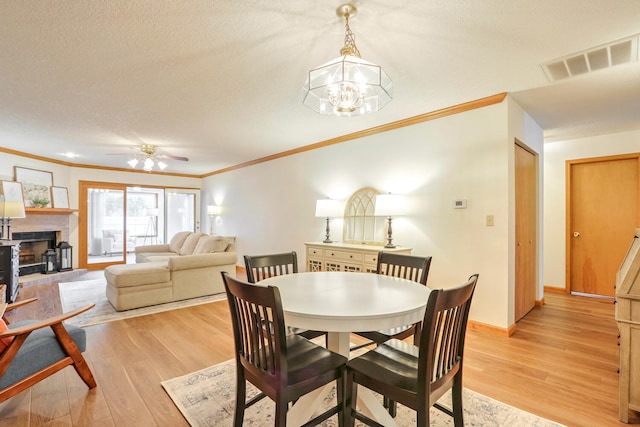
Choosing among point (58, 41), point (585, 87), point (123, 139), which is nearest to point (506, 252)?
point (585, 87)

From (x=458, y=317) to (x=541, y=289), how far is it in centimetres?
370

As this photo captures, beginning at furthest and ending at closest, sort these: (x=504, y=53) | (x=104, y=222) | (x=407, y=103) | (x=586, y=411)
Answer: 1. (x=104, y=222)
2. (x=407, y=103)
3. (x=504, y=53)
4. (x=586, y=411)

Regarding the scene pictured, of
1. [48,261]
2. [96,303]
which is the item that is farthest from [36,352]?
[48,261]

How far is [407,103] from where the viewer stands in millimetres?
3238

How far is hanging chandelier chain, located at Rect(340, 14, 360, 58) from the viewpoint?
1.81 metres

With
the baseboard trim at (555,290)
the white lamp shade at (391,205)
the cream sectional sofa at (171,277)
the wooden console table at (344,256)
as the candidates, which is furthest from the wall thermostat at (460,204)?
the cream sectional sofa at (171,277)

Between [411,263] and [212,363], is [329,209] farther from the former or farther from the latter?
[212,363]

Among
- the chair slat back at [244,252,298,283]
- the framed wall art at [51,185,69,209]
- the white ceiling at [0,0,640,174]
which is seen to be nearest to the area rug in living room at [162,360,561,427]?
the chair slat back at [244,252,298,283]

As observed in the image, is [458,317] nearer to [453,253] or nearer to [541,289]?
[453,253]

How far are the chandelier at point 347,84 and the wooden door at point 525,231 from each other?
2233 mm

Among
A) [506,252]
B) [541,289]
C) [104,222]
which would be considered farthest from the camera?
[104,222]

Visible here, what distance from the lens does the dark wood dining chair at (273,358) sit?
1.28 metres

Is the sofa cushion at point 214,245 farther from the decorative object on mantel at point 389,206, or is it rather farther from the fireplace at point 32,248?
the fireplace at point 32,248

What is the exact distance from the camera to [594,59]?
7.64 feet
